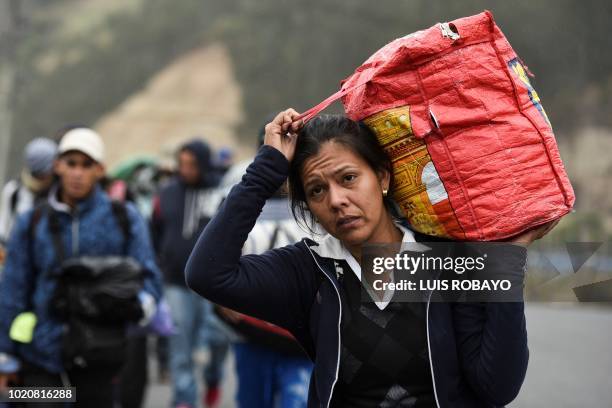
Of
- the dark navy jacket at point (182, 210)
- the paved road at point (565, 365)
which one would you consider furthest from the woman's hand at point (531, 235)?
the paved road at point (565, 365)

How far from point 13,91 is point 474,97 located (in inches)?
847

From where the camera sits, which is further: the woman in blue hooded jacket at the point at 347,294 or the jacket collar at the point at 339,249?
the jacket collar at the point at 339,249

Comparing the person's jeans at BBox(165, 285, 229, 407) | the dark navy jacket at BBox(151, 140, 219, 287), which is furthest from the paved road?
the dark navy jacket at BBox(151, 140, 219, 287)

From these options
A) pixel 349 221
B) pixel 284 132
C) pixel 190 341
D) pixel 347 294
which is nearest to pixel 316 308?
pixel 347 294

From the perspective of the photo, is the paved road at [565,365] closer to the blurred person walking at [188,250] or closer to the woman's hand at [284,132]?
the blurred person walking at [188,250]

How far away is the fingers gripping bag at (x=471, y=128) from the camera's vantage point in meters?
2.51

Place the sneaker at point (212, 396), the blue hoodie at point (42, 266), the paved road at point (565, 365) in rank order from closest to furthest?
the blue hoodie at point (42, 266) → the sneaker at point (212, 396) → the paved road at point (565, 365)

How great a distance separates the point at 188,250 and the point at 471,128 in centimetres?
558

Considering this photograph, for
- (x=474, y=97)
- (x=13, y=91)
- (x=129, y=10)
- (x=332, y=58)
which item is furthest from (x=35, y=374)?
(x=129, y=10)

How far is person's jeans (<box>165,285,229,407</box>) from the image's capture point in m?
7.30

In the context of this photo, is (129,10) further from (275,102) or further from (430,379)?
(430,379)

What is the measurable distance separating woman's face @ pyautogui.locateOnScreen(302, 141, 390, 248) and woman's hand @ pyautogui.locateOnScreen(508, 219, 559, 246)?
1.30 ft

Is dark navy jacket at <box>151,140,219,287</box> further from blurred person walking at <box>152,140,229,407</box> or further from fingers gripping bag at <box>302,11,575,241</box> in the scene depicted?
fingers gripping bag at <box>302,11,575,241</box>

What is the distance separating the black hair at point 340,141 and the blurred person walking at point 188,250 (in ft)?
15.7
